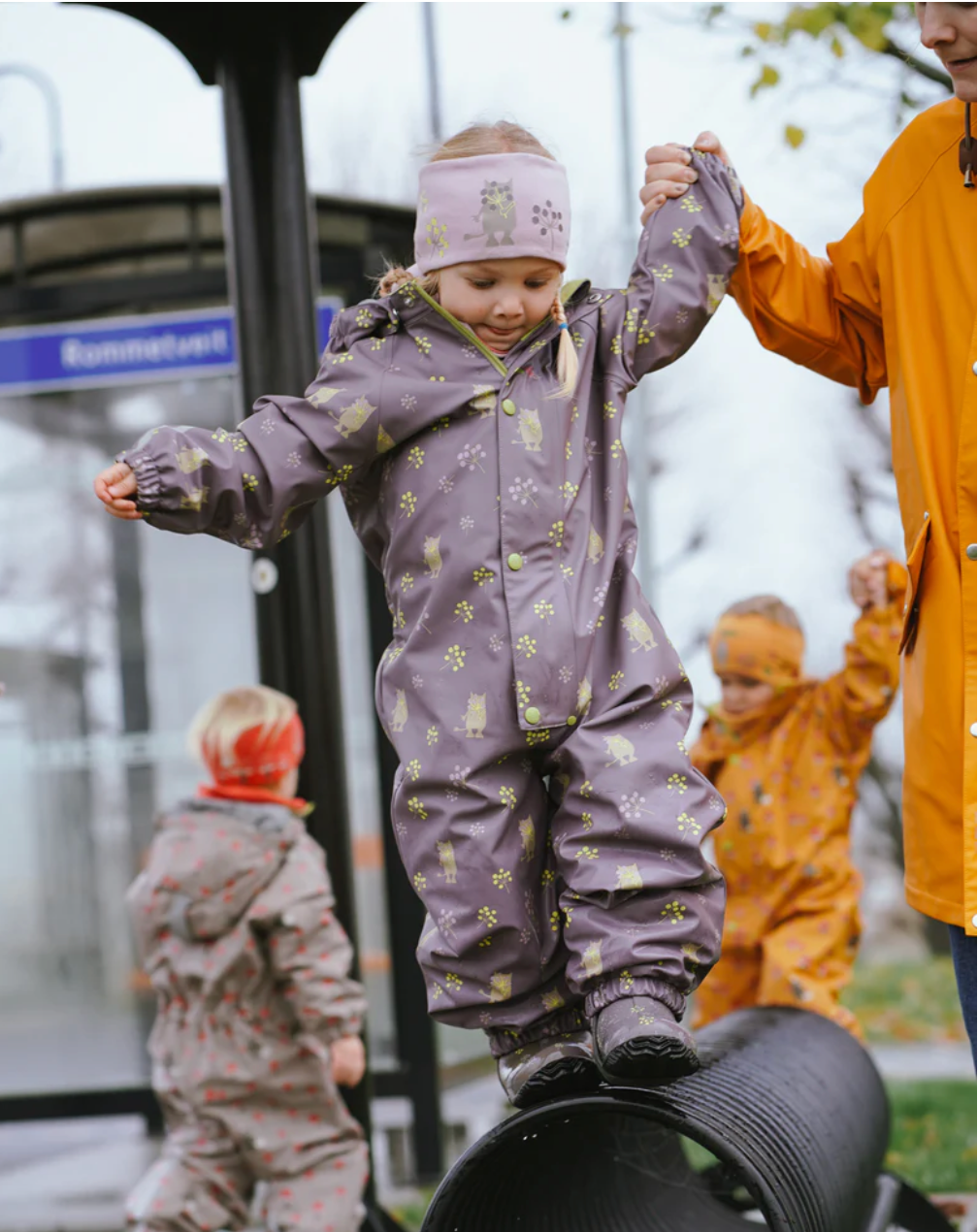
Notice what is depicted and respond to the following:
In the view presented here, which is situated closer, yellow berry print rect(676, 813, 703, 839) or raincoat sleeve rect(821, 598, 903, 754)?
yellow berry print rect(676, 813, 703, 839)

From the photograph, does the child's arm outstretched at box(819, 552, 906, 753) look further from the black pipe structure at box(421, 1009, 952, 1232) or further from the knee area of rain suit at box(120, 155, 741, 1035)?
the knee area of rain suit at box(120, 155, 741, 1035)

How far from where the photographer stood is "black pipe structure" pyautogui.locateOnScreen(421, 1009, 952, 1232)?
2.53m

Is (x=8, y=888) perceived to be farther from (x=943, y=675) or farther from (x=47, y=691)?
(x=943, y=675)

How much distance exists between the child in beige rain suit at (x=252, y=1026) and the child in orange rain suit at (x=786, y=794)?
118cm

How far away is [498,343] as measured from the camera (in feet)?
9.23

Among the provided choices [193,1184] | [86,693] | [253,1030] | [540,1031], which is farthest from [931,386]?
[86,693]

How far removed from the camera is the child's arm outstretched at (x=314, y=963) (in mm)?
4336

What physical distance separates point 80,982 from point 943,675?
528 cm

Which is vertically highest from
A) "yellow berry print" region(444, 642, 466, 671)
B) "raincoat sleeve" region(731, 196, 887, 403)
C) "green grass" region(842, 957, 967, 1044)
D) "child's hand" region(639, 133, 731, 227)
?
"child's hand" region(639, 133, 731, 227)

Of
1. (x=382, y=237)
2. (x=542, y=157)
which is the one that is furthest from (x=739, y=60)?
(x=542, y=157)

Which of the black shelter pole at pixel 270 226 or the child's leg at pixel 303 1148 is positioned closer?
the child's leg at pixel 303 1148

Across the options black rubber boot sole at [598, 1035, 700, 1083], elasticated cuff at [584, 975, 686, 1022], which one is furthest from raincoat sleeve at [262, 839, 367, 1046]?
black rubber boot sole at [598, 1035, 700, 1083]

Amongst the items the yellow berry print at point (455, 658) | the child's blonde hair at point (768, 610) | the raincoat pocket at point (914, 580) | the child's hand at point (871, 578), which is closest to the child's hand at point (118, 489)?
the yellow berry print at point (455, 658)

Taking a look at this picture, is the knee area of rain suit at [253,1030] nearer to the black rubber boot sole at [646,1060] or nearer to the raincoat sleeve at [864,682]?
the raincoat sleeve at [864,682]
